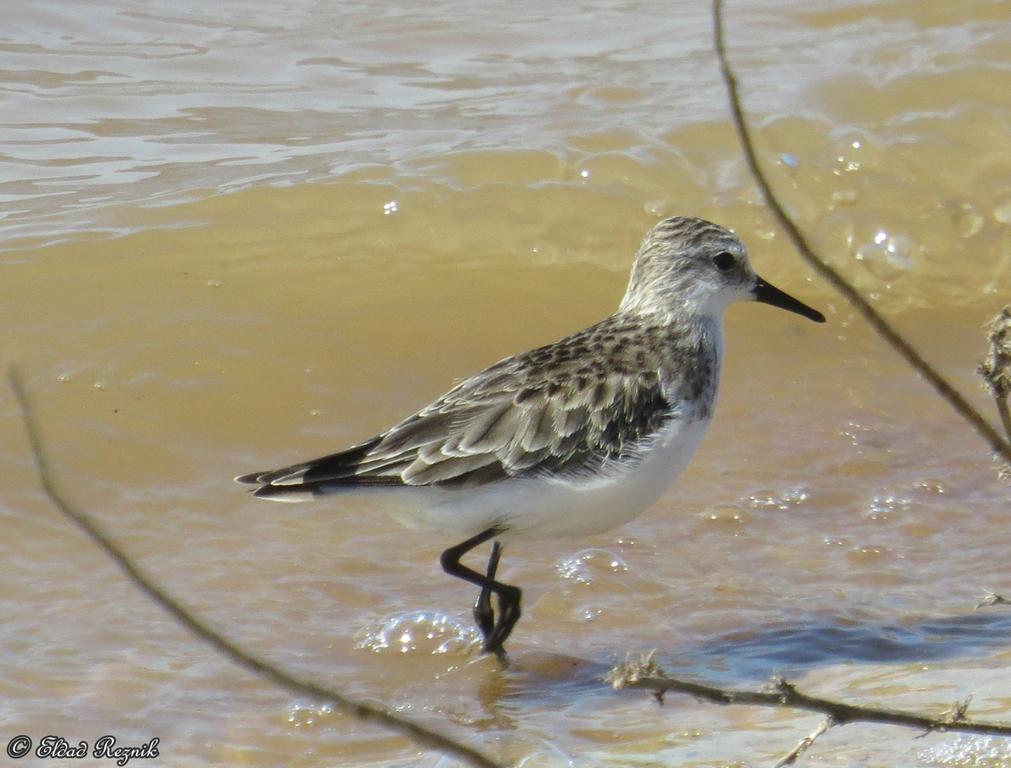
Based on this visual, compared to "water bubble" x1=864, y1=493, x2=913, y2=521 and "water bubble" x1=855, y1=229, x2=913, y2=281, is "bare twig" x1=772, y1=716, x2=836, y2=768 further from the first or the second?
"water bubble" x1=855, y1=229, x2=913, y2=281

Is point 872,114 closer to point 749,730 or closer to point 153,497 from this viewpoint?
point 153,497

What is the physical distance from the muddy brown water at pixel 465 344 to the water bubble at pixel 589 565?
2 cm

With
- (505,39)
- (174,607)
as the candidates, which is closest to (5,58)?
(505,39)

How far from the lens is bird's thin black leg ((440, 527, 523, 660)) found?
5.11 metres

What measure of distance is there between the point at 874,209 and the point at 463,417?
175 inches

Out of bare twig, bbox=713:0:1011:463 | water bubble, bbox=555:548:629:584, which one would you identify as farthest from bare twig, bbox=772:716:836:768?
water bubble, bbox=555:548:629:584

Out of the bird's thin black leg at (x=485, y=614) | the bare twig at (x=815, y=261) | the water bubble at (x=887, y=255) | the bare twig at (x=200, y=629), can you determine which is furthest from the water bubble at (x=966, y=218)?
the bare twig at (x=200, y=629)

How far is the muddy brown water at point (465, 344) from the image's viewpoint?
4.91 meters

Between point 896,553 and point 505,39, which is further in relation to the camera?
point 505,39

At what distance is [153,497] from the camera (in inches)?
246

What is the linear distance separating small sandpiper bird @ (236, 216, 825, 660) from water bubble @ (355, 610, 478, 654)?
0.16 m

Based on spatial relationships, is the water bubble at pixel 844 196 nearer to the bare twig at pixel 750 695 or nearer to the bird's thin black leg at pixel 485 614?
the bird's thin black leg at pixel 485 614

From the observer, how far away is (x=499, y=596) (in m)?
5.19

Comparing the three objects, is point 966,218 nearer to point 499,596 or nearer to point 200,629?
point 499,596
